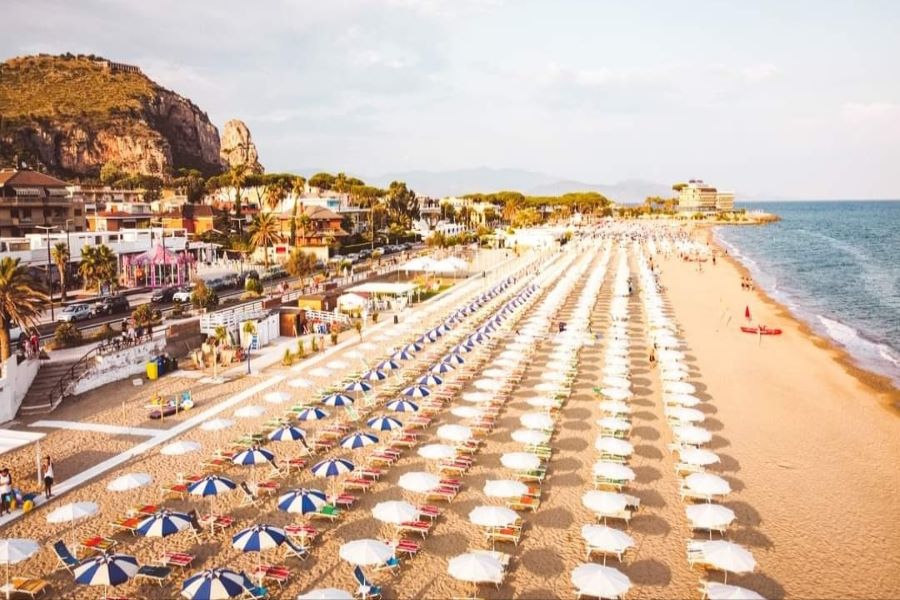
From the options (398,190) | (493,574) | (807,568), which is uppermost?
(398,190)

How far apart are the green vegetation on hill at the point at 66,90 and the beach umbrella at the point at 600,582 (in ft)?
446

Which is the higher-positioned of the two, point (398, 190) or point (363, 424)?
point (398, 190)

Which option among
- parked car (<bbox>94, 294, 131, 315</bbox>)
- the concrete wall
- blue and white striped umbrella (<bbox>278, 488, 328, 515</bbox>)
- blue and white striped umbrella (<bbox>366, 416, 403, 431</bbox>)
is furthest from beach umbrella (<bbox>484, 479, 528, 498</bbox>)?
parked car (<bbox>94, 294, 131, 315</bbox>)

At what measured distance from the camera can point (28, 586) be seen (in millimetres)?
11016

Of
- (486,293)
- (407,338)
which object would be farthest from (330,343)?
(486,293)

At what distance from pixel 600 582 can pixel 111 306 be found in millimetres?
32453

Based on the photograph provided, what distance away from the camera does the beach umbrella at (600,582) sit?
10.0m

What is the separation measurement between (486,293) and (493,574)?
32.3 metres

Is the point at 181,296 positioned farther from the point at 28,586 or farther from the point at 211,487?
the point at 28,586

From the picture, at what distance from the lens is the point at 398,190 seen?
104 metres

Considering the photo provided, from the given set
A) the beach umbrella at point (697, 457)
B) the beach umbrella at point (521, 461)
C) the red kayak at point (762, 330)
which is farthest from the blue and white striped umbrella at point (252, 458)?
the red kayak at point (762, 330)

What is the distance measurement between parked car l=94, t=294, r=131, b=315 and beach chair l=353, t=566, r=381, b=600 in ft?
94.6

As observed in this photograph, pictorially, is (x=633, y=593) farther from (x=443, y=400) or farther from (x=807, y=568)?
(x=443, y=400)

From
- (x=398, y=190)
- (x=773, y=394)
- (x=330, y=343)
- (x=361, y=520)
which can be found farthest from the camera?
(x=398, y=190)
